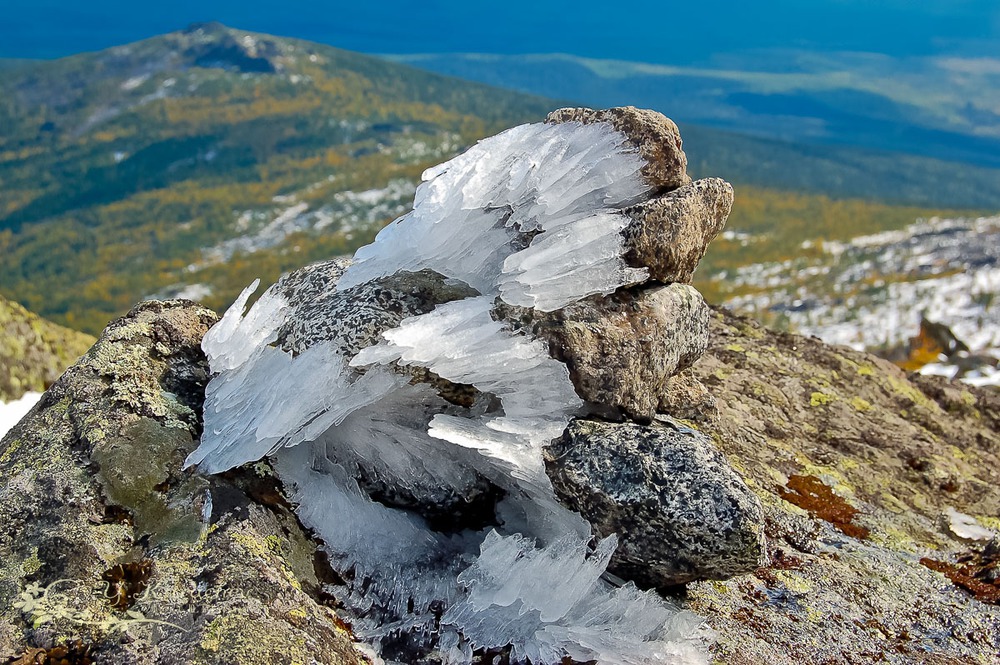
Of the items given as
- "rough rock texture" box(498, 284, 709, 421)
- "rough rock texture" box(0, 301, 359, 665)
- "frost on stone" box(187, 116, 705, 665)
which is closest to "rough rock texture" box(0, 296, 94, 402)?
"rough rock texture" box(0, 301, 359, 665)

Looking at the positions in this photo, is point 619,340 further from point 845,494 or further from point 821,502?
point 845,494

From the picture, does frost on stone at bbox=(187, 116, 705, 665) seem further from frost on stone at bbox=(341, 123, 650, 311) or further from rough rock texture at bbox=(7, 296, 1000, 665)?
rough rock texture at bbox=(7, 296, 1000, 665)

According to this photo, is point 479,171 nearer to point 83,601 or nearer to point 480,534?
point 480,534

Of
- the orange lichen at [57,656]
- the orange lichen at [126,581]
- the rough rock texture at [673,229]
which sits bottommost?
the orange lichen at [57,656]

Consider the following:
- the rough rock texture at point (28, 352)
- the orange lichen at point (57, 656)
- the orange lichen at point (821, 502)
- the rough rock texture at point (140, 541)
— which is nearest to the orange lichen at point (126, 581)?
the rough rock texture at point (140, 541)

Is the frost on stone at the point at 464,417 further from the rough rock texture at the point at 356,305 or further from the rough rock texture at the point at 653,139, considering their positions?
the rough rock texture at the point at 653,139

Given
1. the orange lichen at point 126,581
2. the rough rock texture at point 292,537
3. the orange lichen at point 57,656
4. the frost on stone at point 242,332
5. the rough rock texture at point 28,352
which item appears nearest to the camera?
the orange lichen at point 57,656

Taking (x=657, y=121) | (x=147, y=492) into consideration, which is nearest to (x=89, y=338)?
(x=147, y=492)
